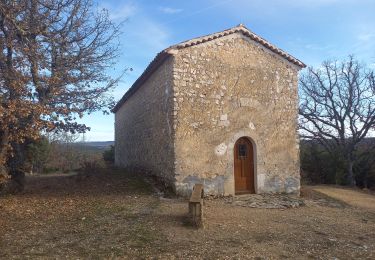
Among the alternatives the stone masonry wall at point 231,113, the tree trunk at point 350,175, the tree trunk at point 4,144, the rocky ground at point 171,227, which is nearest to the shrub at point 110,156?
the rocky ground at point 171,227

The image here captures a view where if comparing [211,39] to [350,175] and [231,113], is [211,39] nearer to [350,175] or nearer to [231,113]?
[231,113]

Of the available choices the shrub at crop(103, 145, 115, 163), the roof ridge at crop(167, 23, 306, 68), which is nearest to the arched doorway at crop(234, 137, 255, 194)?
the roof ridge at crop(167, 23, 306, 68)

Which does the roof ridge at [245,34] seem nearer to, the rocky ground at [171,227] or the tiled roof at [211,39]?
the tiled roof at [211,39]

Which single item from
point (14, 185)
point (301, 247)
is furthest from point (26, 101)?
point (301, 247)

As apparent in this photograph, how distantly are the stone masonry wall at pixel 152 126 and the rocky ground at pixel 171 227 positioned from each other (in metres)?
1.38

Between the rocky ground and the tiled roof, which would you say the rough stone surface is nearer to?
the tiled roof

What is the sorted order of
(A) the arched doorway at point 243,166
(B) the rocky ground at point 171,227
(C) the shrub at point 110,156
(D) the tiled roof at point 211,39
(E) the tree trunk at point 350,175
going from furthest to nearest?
(C) the shrub at point 110,156 → (E) the tree trunk at point 350,175 → (A) the arched doorway at point 243,166 → (D) the tiled roof at point 211,39 → (B) the rocky ground at point 171,227

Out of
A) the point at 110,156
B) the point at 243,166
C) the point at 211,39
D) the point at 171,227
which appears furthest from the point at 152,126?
the point at 110,156

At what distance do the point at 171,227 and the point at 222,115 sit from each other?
523 centimetres

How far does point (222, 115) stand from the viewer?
12.2 meters

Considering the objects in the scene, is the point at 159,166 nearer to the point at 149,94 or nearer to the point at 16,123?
the point at 149,94

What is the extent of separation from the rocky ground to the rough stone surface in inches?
38.3

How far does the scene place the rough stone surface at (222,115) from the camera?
1163 centimetres

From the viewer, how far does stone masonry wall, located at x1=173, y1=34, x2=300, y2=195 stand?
11664mm
